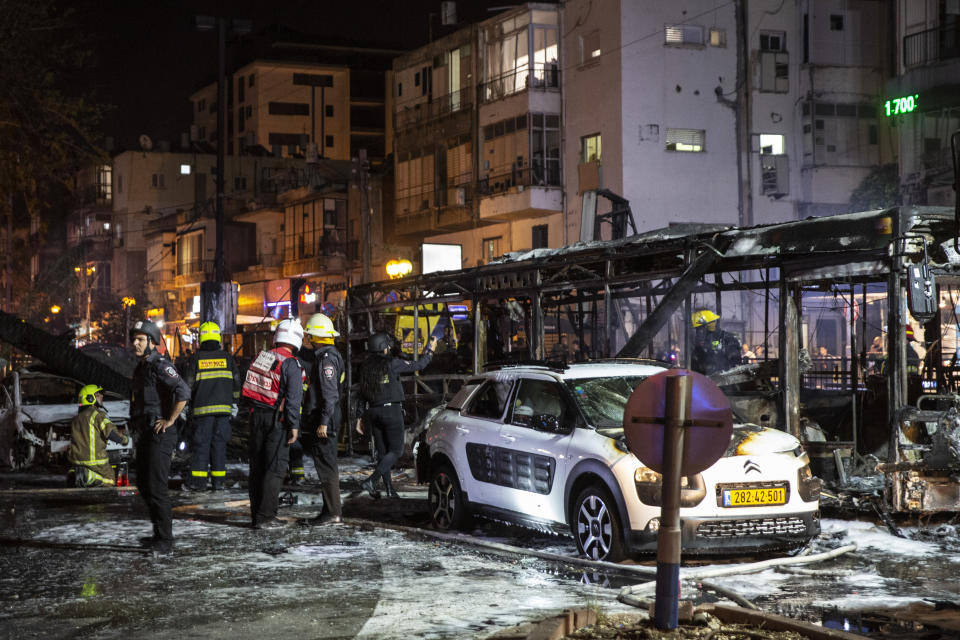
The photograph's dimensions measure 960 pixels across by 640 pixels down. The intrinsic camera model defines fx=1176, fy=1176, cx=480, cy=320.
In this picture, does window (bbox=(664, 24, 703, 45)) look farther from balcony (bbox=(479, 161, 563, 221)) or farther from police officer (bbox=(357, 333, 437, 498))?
police officer (bbox=(357, 333, 437, 498))

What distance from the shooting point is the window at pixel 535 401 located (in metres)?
10.7

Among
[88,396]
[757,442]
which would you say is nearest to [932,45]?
[88,396]

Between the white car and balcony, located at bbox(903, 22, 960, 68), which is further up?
balcony, located at bbox(903, 22, 960, 68)

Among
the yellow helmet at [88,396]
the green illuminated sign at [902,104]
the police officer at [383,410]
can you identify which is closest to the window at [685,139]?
the green illuminated sign at [902,104]

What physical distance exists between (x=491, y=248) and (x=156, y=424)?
118 feet

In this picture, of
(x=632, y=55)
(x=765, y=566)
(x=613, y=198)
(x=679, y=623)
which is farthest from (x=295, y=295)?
(x=679, y=623)

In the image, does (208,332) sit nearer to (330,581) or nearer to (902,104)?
(330,581)

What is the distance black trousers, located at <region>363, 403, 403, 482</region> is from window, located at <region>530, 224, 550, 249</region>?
29600 mm

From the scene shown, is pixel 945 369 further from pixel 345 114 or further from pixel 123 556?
pixel 345 114

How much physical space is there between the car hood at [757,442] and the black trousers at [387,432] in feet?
15.8

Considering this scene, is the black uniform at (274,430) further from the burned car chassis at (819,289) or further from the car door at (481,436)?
the burned car chassis at (819,289)

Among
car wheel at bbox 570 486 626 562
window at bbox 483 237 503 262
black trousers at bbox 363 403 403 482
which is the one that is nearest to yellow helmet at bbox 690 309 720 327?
black trousers at bbox 363 403 403 482

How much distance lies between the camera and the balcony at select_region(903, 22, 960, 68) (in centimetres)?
3397

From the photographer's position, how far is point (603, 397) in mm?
10453
